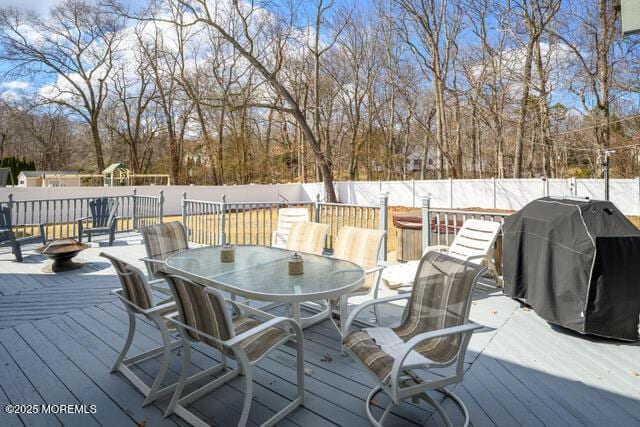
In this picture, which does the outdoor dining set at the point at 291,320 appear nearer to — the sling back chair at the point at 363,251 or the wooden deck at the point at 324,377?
the sling back chair at the point at 363,251

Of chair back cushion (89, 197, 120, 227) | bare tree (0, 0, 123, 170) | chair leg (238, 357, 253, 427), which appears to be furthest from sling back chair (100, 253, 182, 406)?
bare tree (0, 0, 123, 170)

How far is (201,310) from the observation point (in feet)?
6.23

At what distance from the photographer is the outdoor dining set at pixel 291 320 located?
6.10 ft

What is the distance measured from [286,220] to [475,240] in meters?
2.45

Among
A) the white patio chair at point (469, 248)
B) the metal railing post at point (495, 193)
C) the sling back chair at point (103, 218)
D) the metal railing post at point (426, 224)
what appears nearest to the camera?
the white patio chair at point (469, 248)

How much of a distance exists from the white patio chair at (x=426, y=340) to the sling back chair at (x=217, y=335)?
472 millimetres

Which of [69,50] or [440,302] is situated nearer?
[440,302]

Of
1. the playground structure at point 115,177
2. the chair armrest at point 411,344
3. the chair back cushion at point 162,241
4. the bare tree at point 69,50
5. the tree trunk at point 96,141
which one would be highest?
the bare tree at point 69,50

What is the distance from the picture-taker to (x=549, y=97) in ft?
37.9

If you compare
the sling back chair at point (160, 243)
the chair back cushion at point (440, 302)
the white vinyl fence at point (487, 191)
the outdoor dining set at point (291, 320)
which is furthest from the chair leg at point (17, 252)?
the white vinyl fence at point (487, 191)

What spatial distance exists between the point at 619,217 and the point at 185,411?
3.77 metres

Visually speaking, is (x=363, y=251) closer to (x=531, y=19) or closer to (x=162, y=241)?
(x=162, y=241)

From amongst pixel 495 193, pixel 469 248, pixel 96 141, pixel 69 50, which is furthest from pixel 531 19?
pixel 69 50

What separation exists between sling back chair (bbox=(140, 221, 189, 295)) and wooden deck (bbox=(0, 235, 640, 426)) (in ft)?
1.85
